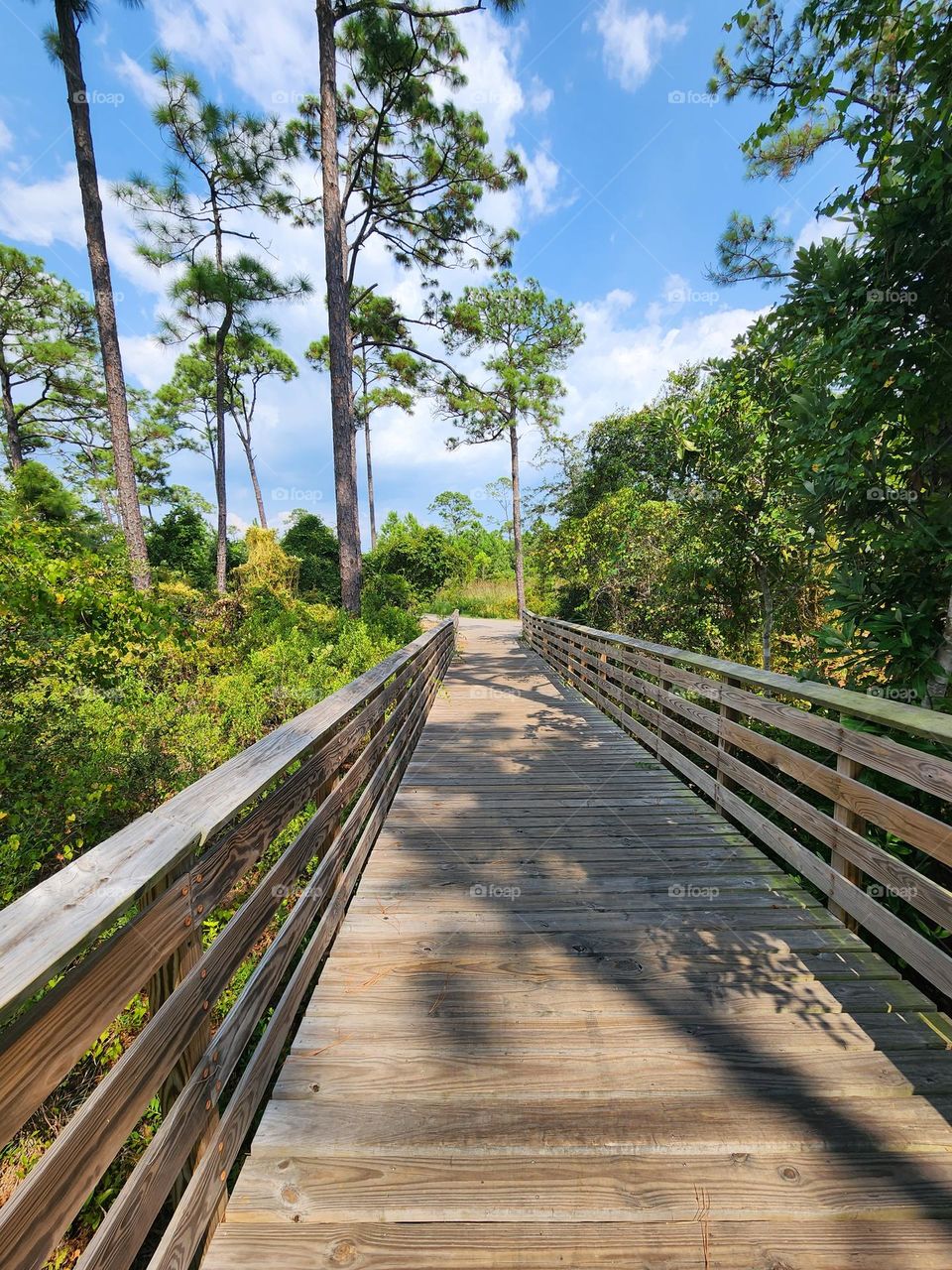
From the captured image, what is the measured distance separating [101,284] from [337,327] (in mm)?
3939

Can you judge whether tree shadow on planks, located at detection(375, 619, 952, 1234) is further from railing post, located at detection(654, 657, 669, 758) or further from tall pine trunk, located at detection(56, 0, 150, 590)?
tall pine trunk, located at detection(56, 0, 150, 590)

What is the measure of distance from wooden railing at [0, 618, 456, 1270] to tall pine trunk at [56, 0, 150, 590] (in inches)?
308

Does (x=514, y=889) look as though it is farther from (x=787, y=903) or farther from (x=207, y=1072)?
(x=207, y=1072)

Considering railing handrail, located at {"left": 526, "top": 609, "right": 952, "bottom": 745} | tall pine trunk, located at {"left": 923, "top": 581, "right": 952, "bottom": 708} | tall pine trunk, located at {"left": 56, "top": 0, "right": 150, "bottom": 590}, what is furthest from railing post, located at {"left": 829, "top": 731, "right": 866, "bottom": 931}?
tall pine trunk, located at {"left": 56, "top": 0, "right": 150, "bottom": 590}

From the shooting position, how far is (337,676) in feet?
21.2

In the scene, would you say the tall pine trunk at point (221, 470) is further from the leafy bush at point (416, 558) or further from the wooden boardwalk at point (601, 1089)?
the wooden boardwalk at point (601, 1089)

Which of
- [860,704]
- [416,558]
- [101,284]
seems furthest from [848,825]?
[416,558]

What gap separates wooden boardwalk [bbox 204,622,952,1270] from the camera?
127cm

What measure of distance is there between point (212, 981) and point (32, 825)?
3152 millimetres

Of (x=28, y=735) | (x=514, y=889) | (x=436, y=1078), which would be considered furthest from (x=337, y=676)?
(x=436, y=1078)

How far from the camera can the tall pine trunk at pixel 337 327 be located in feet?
27.4

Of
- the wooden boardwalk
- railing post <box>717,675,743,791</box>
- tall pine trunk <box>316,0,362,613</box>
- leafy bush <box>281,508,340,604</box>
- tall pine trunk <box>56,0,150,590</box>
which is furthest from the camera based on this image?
leafy bush <box>281,508,340,604</box>

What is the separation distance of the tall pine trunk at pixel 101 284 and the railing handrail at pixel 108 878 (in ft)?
25.6

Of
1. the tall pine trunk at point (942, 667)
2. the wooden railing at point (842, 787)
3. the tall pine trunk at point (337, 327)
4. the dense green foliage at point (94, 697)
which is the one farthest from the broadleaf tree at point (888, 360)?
the tall pine trunk at point (337, 327)
